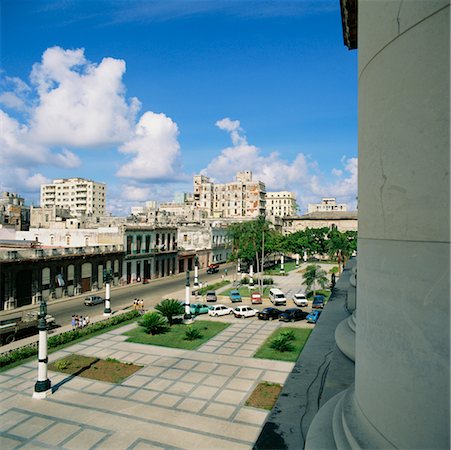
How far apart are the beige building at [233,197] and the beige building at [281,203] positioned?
109 ft

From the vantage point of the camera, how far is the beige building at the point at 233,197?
125938 millimetres

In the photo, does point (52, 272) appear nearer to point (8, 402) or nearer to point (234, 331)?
point (234, 331)

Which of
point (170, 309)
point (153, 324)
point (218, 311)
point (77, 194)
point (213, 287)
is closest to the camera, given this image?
point (153, 324)

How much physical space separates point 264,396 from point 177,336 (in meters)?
11.4

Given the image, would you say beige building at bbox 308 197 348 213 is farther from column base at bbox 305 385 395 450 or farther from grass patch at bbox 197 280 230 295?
column base at bbox 305 385 395 450

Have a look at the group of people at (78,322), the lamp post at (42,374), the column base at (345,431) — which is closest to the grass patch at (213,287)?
the group of people at (78,322)

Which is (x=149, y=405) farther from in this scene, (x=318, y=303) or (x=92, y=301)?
(x=92, y=301)

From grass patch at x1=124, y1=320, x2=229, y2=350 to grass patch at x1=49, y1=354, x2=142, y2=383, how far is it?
13.5ft

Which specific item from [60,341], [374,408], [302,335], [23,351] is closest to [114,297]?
[60,341]

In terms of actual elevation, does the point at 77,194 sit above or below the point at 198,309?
above

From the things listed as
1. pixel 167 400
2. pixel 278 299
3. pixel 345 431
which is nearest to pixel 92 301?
pixel 278 299

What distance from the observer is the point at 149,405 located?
1625 cm

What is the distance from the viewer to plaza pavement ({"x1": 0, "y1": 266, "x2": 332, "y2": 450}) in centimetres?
1360

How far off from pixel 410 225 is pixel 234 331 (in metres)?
27.0
